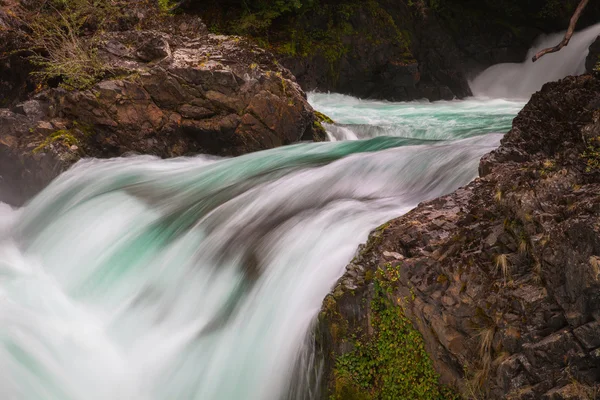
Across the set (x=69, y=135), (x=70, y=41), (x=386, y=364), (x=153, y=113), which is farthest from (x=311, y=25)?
(x=386, y=364)

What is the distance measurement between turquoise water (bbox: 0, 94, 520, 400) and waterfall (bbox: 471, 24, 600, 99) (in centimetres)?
1009

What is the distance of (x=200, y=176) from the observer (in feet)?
25.2

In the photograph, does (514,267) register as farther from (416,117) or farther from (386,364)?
(416,117)

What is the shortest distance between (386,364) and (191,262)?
251 centimetres

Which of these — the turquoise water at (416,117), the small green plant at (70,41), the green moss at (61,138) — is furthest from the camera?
the turquoise water at (416,117)

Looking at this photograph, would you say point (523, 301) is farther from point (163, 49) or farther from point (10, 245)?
point (163, 49)

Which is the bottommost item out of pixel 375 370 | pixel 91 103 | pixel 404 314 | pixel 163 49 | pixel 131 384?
pixel 131 384

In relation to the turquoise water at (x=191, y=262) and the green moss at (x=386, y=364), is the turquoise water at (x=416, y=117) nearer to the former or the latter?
the turquoise water at (x=191, y=262)

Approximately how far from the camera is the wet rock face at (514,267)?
282 cm

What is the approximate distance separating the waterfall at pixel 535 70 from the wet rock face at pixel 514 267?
12.9 metres

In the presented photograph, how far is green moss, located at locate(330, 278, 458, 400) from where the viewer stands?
140 inches

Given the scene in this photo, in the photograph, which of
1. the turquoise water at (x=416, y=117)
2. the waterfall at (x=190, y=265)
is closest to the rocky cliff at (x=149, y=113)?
the waterfall at (x=190, y=265)

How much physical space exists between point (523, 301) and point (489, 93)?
15.4 m

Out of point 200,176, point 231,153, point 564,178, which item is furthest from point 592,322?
point 231,153
